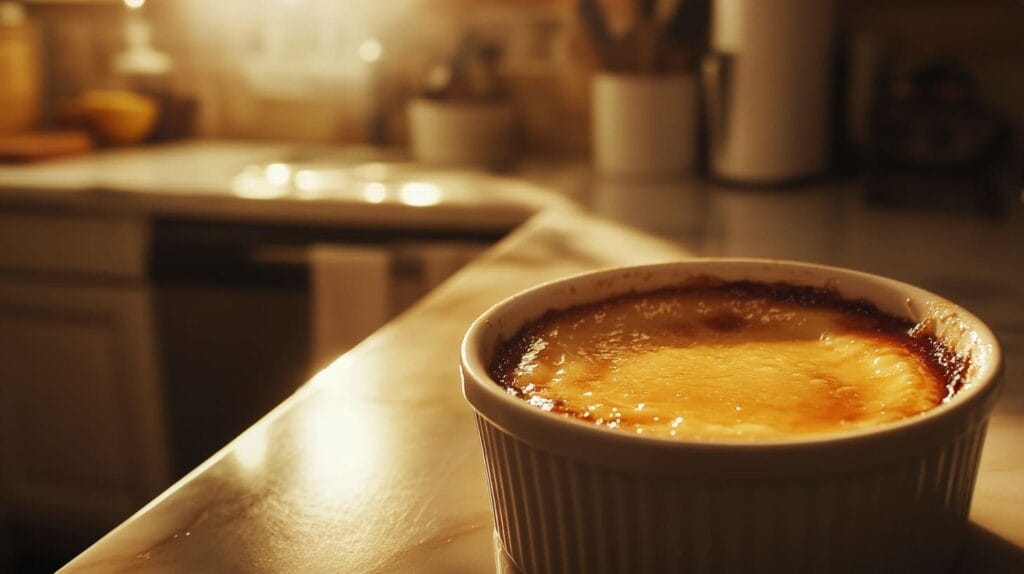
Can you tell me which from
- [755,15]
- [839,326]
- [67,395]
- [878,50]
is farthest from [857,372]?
[67,395]

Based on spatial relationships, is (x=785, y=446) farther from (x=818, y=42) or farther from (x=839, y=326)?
(x=818, y=42)

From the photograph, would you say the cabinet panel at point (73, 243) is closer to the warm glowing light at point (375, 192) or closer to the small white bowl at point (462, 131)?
the warm glowing light at point (375, 192)

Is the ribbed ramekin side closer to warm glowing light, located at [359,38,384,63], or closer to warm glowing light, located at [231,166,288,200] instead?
warm glowing light, located at [231,166,288,200]

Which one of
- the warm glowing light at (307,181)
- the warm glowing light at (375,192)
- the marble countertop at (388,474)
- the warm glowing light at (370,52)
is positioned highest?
the warm glowing light at (370,52)

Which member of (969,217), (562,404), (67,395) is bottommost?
(67,395)

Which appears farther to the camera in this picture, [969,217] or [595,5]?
[595,5]

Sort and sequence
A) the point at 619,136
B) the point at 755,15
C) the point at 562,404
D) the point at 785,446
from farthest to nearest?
the point at 619,136 < the point at 755,15 < the point at 562,404 < the point at 785,446

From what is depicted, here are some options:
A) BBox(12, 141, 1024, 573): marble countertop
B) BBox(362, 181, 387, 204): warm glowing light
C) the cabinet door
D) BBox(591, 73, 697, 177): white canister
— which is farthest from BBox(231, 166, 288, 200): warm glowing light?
BBox(591, 73, 697, 177): white canister

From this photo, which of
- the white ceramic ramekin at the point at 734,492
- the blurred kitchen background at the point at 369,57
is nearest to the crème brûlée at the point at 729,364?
the white ceramic ramekin at the point at 734,492
